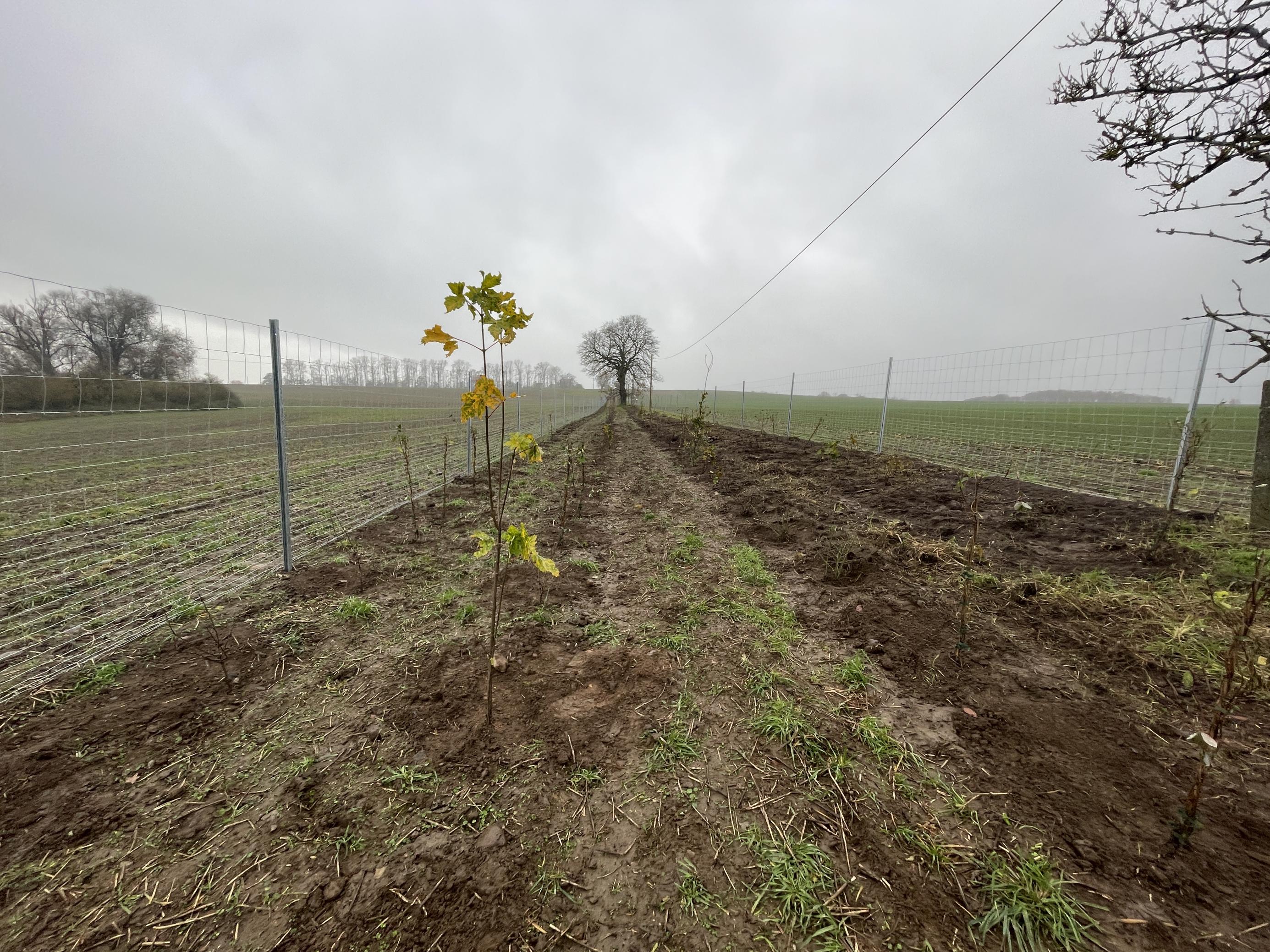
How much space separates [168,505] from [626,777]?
247 inches

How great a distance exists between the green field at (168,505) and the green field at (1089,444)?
6.68m

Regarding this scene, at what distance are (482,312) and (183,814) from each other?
2.08 meters

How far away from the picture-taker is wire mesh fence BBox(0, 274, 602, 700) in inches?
82.4

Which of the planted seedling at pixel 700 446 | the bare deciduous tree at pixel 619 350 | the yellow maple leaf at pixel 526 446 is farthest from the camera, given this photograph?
the bare deciduous tree at pixel 619 350

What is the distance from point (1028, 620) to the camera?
9.08 feet

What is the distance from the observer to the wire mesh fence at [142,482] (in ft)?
6.87

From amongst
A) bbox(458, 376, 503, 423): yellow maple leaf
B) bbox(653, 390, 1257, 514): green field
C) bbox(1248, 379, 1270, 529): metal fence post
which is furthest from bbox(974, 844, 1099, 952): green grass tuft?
bbox(1248, 379, 1270, 529): metal fence post

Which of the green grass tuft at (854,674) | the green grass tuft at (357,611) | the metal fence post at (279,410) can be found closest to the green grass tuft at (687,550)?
the green grass tuft at (854,674)

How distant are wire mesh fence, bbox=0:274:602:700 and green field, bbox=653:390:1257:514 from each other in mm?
6649

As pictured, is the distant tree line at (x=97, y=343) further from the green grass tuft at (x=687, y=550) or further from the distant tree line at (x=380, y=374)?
the green grass tuft at (x=687, y=550)

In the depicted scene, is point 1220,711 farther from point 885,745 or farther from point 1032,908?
point 885,745

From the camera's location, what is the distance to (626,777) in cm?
172

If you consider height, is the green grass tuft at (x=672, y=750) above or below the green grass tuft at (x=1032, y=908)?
below

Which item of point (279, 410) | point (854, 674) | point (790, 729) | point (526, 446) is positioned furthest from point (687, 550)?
point (279, 410)
